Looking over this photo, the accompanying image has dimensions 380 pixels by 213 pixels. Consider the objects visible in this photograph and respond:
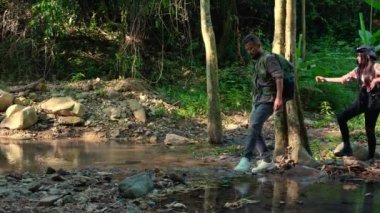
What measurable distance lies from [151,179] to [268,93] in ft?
6.59

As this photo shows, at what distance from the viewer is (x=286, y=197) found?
6.14 m

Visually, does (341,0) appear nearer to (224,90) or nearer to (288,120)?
(224,90)

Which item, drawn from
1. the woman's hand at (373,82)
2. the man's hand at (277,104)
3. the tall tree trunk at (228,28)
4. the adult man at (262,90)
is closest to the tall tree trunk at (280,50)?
the adult man at (262,90)

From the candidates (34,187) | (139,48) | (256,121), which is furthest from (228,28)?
(34,187)

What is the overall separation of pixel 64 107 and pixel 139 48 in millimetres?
3919

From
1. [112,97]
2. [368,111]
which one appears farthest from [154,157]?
[112,97]

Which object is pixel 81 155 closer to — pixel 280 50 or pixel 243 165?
pixel 243 165

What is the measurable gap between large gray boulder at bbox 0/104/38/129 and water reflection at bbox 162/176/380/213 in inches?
265

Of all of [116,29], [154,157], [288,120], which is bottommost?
[154,157]

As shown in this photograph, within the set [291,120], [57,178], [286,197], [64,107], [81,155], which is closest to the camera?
→ [286,197]

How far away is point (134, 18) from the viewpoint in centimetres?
1573

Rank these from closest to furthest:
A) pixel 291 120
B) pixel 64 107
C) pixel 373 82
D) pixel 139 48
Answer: pixel 373 82
pixel 291 120
pixel 64 107
pixel 139 48

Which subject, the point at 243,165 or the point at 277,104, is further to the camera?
the point at 243,165

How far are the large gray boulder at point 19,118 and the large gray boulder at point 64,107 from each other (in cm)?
49
